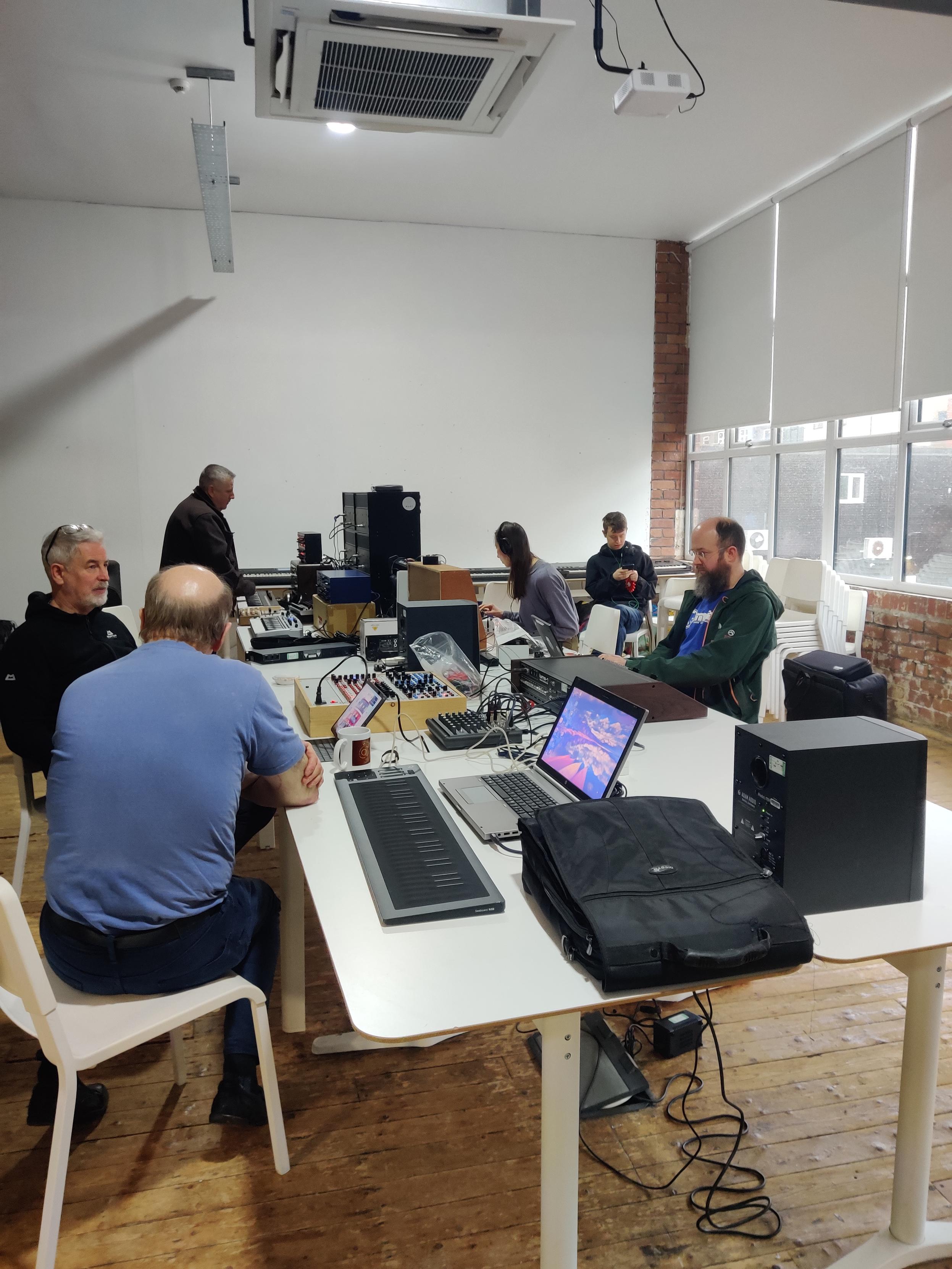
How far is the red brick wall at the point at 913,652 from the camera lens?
16.4 feet

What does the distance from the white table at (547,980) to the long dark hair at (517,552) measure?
8.21 feet

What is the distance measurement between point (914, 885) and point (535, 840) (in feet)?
2.20

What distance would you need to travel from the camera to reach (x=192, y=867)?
1.65m

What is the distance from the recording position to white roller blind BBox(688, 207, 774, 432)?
20.9ft

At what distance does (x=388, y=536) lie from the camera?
3898mm

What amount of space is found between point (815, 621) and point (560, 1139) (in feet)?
15.8

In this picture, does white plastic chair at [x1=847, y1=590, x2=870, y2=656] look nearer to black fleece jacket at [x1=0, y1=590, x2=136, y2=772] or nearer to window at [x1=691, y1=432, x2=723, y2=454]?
window at [x1=691, y1=432, x2=723, y2=454]

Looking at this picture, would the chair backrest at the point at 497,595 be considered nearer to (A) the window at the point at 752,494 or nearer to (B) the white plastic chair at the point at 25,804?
(A) the window at the point at 752,494

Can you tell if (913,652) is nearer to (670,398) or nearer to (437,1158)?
(670,398)

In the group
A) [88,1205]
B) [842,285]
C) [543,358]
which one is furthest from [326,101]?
[543,358]

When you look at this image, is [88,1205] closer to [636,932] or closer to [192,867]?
[192,867]

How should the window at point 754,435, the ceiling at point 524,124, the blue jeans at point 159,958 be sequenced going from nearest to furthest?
the blue jeans at point 159,958
the ceiling at point 524,124
the window at point 754,435

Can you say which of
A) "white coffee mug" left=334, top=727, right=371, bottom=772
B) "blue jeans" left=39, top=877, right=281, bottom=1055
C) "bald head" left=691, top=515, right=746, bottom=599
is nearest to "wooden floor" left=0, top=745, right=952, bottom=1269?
"blue jeans" left=39, top=877, right=281, bottom=1055

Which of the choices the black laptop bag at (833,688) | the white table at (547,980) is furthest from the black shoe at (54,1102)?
the black laptop bag at (833,688)
